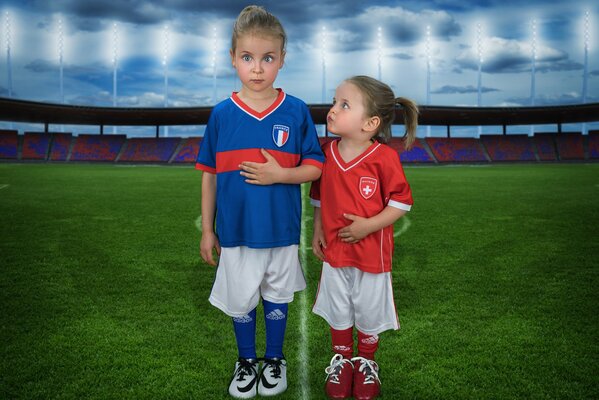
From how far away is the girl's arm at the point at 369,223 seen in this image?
2518 mm

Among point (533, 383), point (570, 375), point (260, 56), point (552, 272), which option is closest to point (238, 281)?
point (260, 56)

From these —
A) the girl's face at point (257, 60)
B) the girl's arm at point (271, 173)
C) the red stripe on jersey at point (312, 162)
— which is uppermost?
the girl's face at point (257, 60)

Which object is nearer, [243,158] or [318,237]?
[243,158]

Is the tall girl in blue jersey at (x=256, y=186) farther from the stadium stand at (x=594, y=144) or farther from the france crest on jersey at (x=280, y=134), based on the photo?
the stadium stand at (x=594, y=144)

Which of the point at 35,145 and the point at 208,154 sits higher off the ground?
the point at 35,145

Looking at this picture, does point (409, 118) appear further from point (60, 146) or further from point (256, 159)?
point (60, 146)

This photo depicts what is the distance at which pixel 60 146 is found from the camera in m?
46.6

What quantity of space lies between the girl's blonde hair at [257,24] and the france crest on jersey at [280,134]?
0.46 m

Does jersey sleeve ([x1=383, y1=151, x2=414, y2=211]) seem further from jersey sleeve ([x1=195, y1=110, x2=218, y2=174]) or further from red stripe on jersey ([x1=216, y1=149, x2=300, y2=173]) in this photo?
jersey sleeve ([x1=195, y1=110, x2=218, y2=174])

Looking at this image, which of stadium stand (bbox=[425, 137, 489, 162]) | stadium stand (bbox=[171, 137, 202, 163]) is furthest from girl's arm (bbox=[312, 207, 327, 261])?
stadium stand (bbox=[425, 137, 489, 162])

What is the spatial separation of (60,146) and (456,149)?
3858 cm

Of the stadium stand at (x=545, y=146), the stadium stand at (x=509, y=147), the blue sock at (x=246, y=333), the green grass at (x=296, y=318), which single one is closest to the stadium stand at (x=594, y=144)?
the stadium stand at (x=545, y=146)

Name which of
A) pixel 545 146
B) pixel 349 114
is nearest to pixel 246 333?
pixel 349 114

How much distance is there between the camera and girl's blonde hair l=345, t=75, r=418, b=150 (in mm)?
2545
